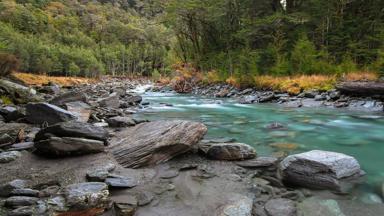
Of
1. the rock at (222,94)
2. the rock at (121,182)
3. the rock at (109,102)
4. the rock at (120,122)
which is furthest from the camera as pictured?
the rock at (222,94)

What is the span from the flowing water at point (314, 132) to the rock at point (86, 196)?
379 centimetres

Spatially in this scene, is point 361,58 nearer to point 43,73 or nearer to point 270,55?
point 270,55

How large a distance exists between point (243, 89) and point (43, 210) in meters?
20.7

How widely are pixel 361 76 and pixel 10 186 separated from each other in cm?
1709

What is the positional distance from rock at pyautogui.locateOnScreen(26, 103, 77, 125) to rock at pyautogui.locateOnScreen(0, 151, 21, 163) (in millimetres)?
2338

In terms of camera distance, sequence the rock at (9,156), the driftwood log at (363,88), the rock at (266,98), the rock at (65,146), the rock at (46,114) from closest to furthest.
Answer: the rock at (9,156), the rock at (65,146), the rock at (46,114), the driftwood log at (363,88), the rock at (266,98)

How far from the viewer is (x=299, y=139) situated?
8383 millimetres

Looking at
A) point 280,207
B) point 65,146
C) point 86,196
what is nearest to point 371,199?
point 280,207

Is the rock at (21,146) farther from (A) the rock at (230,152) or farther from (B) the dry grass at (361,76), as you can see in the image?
(B) the dry grass at (361,76)

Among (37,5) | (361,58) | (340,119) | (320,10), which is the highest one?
(37,5)

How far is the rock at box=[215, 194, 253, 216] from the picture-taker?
418cm

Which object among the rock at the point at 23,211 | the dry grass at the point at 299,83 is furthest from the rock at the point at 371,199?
the dry grass at the point at 299,83

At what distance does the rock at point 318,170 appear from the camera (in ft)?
16.7

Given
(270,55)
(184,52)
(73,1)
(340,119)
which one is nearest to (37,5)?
(73,1)
